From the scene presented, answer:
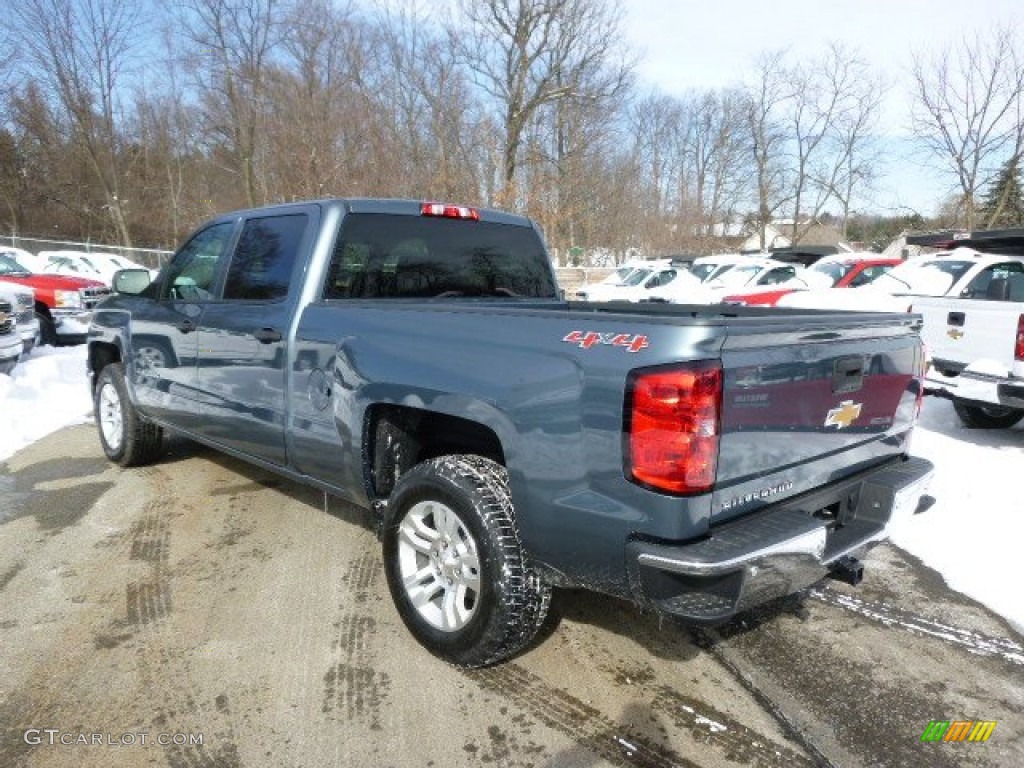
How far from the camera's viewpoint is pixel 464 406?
106 inches

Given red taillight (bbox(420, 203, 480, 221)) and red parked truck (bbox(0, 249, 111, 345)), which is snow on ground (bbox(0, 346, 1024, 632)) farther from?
red parked truck (bbox(0, 249, 111, 345))

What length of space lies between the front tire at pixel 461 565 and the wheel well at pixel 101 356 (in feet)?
12.5

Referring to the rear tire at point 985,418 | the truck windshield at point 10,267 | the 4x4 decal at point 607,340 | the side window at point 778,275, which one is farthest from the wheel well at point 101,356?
the side window at point 778,275

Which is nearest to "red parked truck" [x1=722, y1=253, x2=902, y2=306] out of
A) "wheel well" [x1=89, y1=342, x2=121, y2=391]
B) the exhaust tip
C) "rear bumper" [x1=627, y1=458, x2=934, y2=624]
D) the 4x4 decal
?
"wheel well" [x1=89, y1=342, x2=121, y2=391]

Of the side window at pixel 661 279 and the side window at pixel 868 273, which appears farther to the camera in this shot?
the side window at pixel 661 279

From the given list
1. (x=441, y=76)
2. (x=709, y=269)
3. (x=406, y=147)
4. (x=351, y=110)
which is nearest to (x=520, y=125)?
(x=441, y=76)

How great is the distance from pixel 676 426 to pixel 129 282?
466 cm

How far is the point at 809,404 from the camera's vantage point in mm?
2529

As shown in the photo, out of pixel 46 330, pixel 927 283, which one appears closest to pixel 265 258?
pixel 927 283

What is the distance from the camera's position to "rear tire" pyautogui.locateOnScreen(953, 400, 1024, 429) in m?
6.89

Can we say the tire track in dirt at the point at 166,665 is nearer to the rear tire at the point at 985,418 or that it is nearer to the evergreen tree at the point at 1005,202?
the rear tire at the point at 985,418

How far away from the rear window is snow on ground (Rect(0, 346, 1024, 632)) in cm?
243

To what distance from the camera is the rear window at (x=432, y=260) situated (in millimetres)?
3596

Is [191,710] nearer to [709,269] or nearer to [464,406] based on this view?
[464,406]
